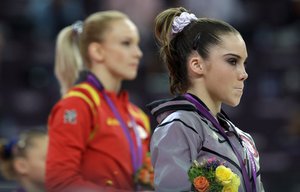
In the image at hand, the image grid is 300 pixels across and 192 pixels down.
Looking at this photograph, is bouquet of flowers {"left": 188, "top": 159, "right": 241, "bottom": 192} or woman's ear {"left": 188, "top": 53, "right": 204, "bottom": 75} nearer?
bouquet of flowers {"left": 188, "top": 159, "right": 241, "bottom": 192}

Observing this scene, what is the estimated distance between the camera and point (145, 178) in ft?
15.0

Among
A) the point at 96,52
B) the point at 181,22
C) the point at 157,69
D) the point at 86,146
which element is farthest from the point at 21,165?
the point at 157,69

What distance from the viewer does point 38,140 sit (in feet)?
17.1

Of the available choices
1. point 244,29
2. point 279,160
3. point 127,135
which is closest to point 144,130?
point 127,135

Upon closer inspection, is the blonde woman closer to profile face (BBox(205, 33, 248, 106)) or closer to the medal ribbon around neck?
the medal ribbon around neck

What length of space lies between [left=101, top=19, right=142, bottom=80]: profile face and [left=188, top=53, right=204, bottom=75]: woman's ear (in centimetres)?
178

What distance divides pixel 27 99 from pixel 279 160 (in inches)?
97.1

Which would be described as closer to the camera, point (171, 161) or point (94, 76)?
point (171, 161)

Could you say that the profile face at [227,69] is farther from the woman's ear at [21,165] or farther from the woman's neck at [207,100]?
the woman's ear at [21,165]

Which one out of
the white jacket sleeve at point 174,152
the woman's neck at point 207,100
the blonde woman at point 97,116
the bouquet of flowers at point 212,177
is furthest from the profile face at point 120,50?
the bouquet of flowers at point 212,177

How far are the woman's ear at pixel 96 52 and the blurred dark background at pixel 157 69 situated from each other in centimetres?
281

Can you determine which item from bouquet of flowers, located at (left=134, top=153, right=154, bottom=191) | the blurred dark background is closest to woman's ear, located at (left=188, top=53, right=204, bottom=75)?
bouquet of flowers, located at (left=134, top=153, right=154, bottom=191)

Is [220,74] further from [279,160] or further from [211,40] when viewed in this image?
[279,160]

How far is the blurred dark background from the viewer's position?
26.0 feet
